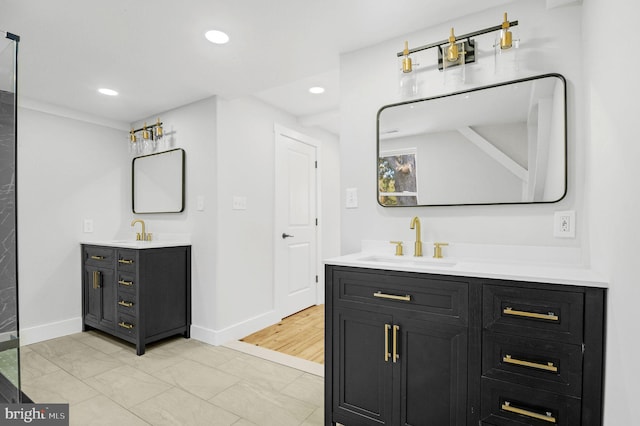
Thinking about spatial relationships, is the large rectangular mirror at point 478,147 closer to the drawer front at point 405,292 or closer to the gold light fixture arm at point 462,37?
the gold light fixture arm at point 462,37

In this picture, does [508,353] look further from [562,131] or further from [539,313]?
[562,131]

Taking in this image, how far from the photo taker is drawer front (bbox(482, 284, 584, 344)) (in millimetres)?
1262

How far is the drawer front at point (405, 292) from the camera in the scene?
4.83ft

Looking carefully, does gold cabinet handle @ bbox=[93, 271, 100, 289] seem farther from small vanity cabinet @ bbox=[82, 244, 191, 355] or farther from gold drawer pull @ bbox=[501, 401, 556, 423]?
gold drawer pull @ bbox=[501, 401, 556, 423]

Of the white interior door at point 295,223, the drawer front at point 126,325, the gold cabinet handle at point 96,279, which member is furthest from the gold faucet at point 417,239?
the gold cabinet handle at point 96,279

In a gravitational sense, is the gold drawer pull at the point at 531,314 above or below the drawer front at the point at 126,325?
above

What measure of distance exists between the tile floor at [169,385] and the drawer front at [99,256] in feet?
2.36

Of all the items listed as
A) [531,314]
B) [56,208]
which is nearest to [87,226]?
[56,208]

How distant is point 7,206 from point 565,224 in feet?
9.27

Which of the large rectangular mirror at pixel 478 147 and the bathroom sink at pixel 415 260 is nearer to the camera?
the large rectangular mirror at pixel 478 147

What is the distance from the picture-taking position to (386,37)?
6.91ft

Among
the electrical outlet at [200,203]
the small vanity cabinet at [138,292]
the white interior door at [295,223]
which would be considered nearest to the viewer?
the small vanity cabinet at [138,292]

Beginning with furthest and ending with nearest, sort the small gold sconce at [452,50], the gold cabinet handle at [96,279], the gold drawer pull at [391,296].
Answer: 1. the gold cabinet handle at [96,279]
2. the small gold sconce at [452,50]
3. the gold drawer pull at [391,296]

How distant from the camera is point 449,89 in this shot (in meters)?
1.94
